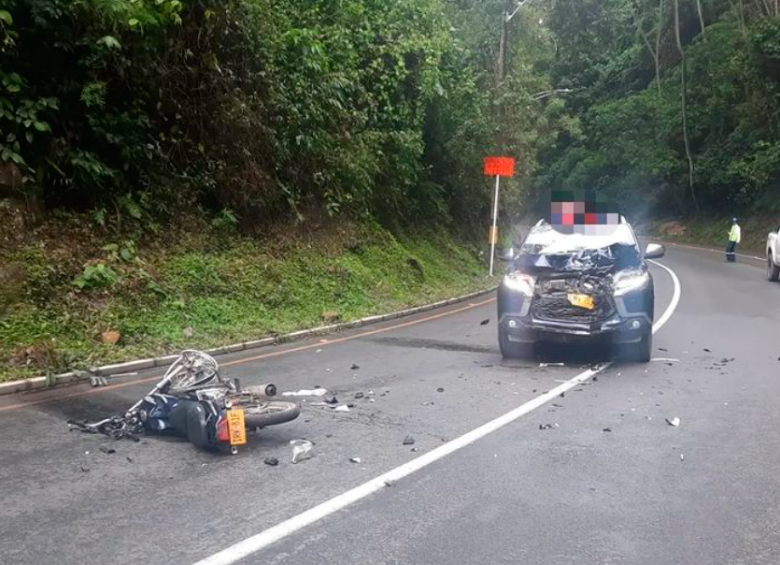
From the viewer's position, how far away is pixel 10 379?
885cm

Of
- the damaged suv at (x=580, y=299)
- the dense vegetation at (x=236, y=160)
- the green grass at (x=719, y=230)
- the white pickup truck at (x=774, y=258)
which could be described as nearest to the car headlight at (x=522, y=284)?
the damaged suv at (x=580, y=299)

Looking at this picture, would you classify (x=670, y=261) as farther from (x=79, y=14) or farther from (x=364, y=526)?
(x=364, y=526)

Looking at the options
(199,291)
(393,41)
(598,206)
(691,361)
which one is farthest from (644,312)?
(393,41)

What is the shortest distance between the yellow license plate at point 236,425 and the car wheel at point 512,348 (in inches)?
200

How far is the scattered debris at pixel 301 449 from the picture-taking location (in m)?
6.15

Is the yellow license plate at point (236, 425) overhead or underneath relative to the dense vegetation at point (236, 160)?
underneath

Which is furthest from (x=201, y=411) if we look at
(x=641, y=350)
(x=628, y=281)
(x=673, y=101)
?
(x=673, y=101)

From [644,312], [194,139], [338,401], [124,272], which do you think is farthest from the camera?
[194,139]

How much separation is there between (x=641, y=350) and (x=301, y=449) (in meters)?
5.63

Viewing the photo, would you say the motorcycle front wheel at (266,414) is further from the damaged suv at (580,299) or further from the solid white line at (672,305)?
the solid white line at (672,305)

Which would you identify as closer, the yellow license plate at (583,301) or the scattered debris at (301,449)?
the scattered debris at (301,449)

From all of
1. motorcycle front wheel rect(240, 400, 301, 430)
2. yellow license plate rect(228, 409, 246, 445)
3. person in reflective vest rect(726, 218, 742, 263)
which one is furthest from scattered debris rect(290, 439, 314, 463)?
person in reflective vest rect(726, 218, 742, 263)

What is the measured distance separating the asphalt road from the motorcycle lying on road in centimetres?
17

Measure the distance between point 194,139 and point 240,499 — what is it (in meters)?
11.3
